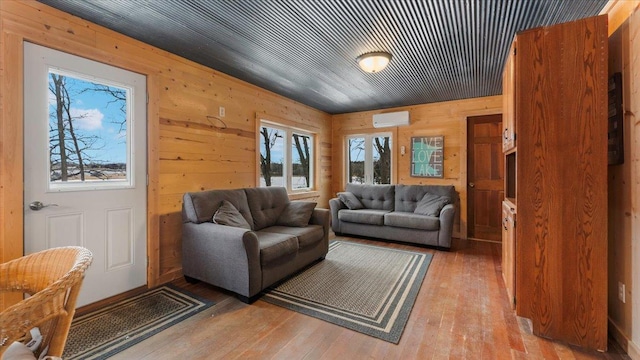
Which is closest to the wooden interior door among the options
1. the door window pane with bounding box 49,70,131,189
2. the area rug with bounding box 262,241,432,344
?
the area rug with bounding box 262,241,432,344

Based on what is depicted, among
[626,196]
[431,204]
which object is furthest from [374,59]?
[431,204]

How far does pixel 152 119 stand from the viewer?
103 inches

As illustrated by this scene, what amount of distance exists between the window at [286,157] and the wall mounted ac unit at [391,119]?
1.27m

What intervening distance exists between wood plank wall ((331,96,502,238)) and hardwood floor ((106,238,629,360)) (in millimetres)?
2411

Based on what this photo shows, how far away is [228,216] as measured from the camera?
273cm

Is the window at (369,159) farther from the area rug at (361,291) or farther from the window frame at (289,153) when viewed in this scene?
the area rug at (361,291)

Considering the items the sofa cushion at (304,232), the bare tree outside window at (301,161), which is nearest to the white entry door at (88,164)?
the sofa cushion at (304,232)

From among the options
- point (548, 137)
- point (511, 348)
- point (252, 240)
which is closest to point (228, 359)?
point (252, 240)

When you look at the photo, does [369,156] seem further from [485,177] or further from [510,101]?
[510,101]

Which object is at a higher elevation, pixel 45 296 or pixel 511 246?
pixel 45 296

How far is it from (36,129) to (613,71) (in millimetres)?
4037

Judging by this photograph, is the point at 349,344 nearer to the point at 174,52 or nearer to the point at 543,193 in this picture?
the point at 543,193

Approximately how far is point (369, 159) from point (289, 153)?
1709 millimetres

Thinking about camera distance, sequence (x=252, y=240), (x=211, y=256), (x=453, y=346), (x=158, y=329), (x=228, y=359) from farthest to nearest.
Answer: (x=211, y=256), (x=252, y=240), (x=158, y=329), (x=453, y=346), (x=228, y=359)
